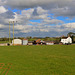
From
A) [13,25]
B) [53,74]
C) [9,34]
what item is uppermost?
[13,25]

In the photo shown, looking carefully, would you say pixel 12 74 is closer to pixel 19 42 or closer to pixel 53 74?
pixel 53 74

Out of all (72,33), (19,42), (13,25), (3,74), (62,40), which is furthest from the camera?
(72,33)

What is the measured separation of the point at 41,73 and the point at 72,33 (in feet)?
453

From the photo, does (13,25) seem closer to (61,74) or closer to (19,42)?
(19,42)

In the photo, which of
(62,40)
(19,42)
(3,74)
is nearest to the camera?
(3,74)

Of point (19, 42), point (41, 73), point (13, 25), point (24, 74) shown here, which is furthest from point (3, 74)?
point (19, 42)

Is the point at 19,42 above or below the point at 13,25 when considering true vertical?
below

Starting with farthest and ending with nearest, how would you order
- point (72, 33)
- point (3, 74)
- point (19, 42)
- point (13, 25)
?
point (72, 33) < point (19, 42) < point (13, 25) < point (3, 74)

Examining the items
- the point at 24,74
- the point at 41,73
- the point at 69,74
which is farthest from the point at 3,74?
the point at 69,74

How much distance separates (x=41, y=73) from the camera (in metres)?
12.4

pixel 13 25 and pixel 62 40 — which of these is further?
pixel 62 40

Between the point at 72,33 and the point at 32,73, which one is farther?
the point at 72,33

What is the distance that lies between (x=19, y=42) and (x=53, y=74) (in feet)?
298

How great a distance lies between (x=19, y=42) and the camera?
101 meters
